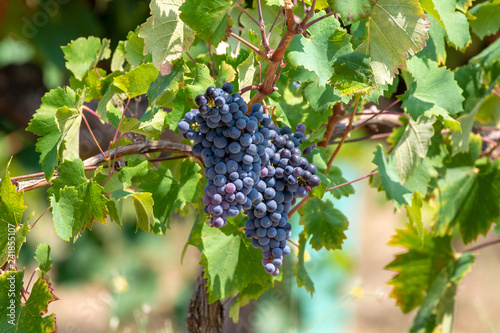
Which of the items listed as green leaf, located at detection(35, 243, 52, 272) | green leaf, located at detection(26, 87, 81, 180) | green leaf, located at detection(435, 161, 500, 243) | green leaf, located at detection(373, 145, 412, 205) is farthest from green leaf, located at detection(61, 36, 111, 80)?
green leaf, located at detection(435, 161, 500, 243)

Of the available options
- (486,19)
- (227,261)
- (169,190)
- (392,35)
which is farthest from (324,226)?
(486,19)

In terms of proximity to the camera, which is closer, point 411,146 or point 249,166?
point 249,166

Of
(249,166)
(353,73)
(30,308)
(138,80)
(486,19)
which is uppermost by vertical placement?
(486,19)

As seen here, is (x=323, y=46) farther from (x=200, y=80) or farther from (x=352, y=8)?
(x=200, y=80)

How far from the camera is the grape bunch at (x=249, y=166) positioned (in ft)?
2.81

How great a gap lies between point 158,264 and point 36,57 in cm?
267

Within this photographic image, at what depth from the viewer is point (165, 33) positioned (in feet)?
3.06

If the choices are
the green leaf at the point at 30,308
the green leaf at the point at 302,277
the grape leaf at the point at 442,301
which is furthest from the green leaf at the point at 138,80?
the grape leaf at the point at 442,301

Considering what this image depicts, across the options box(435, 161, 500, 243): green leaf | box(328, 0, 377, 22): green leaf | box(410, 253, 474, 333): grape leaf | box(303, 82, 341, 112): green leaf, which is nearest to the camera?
box(328, 0, 377, 22): green leaf

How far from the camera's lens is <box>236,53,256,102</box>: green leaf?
0.99 meters

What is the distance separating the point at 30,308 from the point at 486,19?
4.50 feet

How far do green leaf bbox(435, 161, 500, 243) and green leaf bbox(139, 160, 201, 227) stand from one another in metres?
0.73

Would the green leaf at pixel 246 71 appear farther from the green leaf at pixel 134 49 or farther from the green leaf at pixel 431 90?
the green leaf at pixel 431 90

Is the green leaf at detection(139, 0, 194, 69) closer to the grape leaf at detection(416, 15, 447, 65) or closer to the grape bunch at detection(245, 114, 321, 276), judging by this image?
the grape bunch at detection(245, 114, 321, 276)
